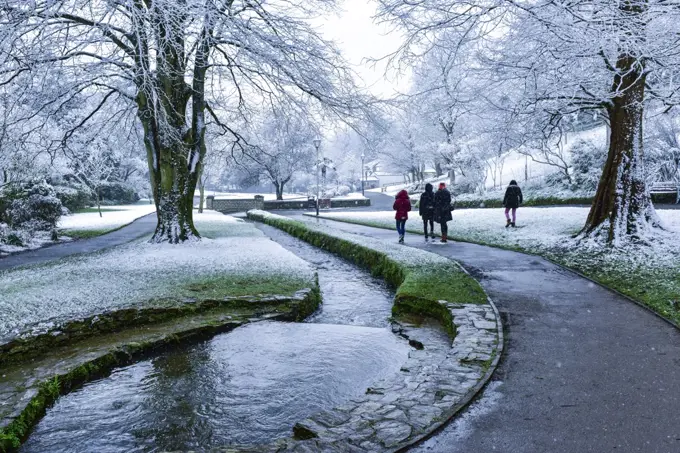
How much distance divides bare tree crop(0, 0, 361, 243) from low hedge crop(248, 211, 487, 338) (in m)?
4.25

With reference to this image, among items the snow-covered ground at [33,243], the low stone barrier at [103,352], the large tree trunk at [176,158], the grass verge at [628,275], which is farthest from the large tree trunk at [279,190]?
the low stone barrier at [103,352]

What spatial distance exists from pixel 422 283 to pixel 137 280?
18.7 ft

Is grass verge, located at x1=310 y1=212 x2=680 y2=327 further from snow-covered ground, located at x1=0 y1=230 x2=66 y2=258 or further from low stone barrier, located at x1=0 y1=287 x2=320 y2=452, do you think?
snow-covered ground, located at x1=0 y1=230 x2=66 y2=258

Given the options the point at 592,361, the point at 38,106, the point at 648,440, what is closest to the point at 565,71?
the point at 592,361

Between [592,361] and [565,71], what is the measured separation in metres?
7.55

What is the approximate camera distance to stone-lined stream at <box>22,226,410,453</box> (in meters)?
4.26

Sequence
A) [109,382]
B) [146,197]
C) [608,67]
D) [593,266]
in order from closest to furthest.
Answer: [109,382]
[593,266]
[608,67]
[146,197]

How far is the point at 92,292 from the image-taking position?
26.0ft

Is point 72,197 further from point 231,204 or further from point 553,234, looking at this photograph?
point 553,234

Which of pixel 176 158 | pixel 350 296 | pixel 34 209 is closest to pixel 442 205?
pixel 350 296

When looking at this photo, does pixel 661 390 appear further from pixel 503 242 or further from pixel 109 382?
pixel 503 242

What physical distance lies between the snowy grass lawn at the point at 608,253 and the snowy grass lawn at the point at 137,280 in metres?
6.09

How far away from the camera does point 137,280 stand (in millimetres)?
8969

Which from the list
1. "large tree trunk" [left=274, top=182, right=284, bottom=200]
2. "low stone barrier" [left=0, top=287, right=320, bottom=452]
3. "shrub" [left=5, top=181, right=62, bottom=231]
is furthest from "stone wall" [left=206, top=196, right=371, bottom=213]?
"low stone barrier" [left=0, top=287, right=320, bottom=452]
